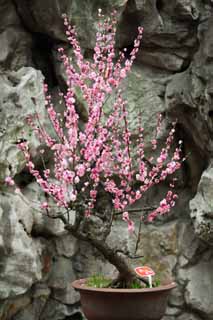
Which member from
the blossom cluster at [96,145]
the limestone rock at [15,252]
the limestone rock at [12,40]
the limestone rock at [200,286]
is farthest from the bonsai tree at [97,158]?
the limestone rock at [200,286]

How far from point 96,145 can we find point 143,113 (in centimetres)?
108

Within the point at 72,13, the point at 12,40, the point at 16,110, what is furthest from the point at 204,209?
the point at 12,40

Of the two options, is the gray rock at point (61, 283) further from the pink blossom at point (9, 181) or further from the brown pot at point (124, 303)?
the brown pot at point (124, 303)

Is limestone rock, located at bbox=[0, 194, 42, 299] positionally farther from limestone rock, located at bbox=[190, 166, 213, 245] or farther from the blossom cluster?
limestone rock, located at bbox=[190, 166, 213, 245]

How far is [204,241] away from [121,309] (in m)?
1.34

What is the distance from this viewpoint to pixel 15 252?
3549 millimetres

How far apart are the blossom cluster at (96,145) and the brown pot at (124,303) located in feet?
1.76

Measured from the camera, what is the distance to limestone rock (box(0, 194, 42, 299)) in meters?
3.52

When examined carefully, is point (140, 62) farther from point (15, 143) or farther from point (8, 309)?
point (8, 309)

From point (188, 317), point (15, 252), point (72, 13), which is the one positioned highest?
point (72, 13)

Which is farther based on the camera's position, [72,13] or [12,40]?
[12,40]

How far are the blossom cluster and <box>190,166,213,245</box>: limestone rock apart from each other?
22cm

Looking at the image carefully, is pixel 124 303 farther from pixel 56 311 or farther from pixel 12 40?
pixel 12 40

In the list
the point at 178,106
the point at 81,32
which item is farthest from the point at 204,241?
the point at 81,32
